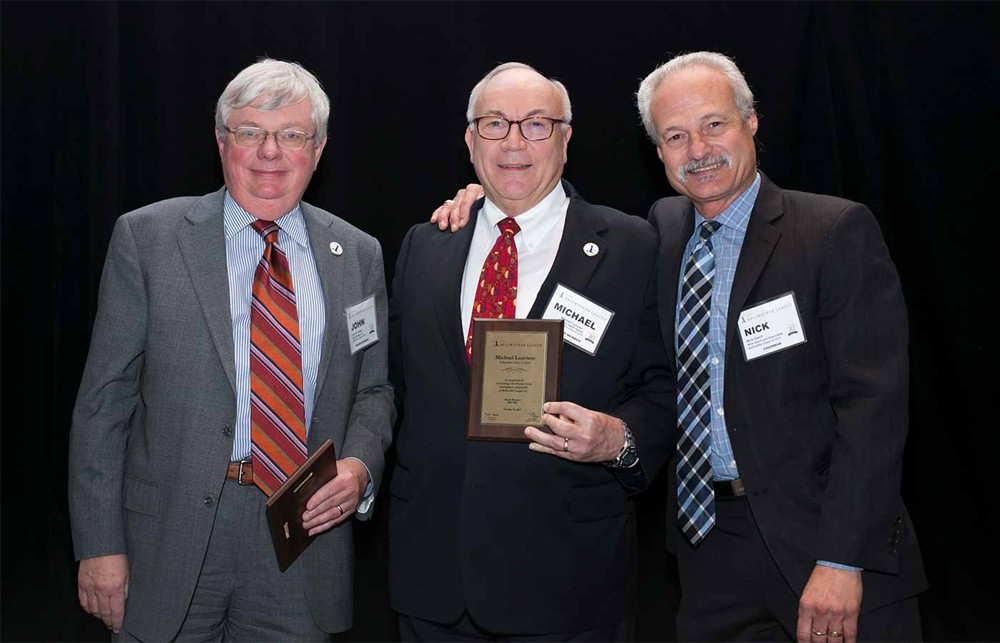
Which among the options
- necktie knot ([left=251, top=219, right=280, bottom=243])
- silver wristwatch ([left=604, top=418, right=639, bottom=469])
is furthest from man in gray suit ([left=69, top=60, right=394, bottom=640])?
silver wristwatch ([left=604, top=418, right=639, bottom=469])

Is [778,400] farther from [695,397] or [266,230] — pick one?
[266,230]

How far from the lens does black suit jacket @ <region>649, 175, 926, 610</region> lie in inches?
92.0

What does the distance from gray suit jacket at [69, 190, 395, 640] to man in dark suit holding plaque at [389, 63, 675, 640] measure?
30cm

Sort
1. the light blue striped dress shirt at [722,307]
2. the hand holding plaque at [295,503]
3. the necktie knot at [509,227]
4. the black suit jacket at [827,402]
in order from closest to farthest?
the hand holding plaque at [295,503] < the black suit jacket at [827,402] < the light blue striped dress shirt at [722,307] < the necktie knot at [509,227]

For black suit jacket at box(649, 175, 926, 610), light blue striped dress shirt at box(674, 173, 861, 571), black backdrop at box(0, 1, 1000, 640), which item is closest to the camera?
black suit jacket at box(649, 175, 926, 610)

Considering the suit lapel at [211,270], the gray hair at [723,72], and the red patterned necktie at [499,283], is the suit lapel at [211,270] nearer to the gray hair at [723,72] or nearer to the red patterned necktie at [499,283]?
the red patterned necktie at [499,283]

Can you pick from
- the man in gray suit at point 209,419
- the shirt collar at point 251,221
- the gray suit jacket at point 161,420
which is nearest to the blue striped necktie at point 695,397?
the man in gray suit at point 209,419

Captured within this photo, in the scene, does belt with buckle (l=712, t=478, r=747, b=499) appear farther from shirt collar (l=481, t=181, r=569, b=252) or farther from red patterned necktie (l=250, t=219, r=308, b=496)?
red patterned necktie (l=250, t=219, r=308, b=496)

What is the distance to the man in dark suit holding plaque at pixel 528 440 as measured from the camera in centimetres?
255

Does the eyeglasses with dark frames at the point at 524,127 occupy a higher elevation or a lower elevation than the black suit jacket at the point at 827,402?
higher

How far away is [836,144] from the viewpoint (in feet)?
12.6

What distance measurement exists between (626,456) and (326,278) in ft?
3.47

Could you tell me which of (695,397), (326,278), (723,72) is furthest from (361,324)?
(723,72)

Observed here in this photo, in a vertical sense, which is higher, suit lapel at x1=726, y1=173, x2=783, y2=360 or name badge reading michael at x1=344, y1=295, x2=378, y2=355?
suit lapel at x1=726, y1=173, x2=783, y2=360
